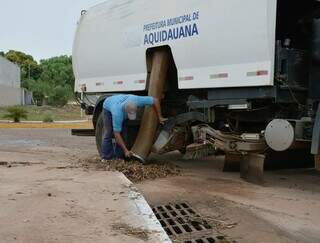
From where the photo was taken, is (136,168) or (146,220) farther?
(136,168)

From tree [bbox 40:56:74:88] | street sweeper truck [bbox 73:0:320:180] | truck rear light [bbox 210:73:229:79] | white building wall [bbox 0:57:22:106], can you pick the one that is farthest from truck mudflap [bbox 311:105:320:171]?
tree [bbox 40:56:74:88]

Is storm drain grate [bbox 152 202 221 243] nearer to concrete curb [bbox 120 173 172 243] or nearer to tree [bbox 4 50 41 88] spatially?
concrete curb [bbox 120 173 172 243]

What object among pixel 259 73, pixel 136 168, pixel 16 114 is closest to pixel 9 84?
pixel 16 114

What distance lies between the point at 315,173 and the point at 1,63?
46.6 metres

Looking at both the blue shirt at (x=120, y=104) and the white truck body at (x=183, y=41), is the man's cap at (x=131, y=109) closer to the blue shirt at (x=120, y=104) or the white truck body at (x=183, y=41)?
the blue shirt at (x=120, y=104)

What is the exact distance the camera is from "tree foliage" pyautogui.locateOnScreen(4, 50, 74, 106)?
2177 inches

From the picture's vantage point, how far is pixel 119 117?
964 cm

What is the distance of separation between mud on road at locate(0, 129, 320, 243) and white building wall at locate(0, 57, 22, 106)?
4371 cm

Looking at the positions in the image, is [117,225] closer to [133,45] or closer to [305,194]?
[305,194]

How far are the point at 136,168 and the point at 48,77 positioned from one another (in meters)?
68.9

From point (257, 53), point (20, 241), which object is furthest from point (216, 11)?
point (20, 241)

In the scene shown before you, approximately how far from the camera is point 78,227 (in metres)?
5.18

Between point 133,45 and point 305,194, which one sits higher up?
point 133,45

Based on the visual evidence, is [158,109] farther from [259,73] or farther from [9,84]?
[9,84]
